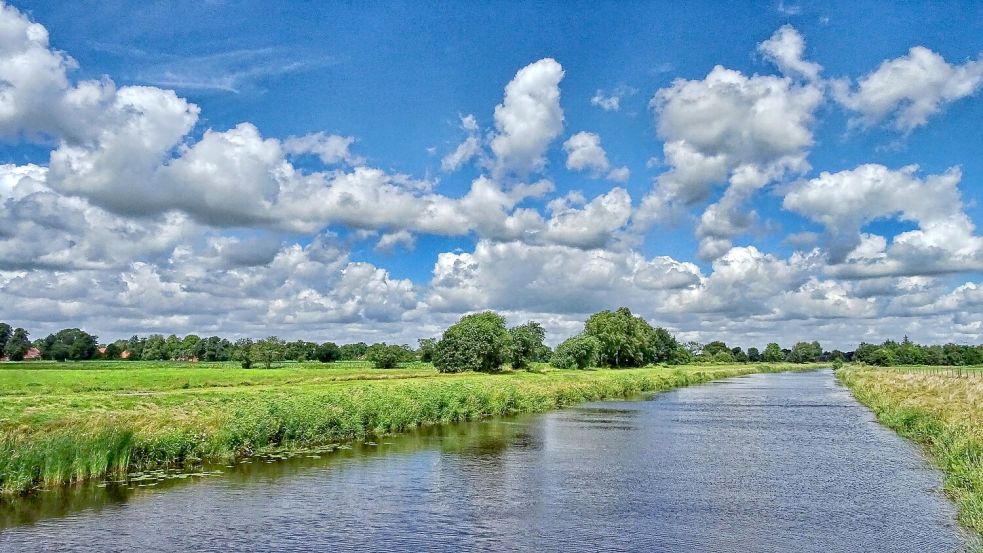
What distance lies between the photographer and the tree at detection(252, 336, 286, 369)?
136750 mm

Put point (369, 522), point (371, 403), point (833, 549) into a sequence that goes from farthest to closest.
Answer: point (371, 403) → point (369, 522) → point (833, 549)

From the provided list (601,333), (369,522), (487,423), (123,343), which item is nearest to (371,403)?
(487,423)

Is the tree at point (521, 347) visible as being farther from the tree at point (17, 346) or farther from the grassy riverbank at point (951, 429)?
the tree at point (17, 346)

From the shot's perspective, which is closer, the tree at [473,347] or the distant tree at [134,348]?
the tree at [473,347]

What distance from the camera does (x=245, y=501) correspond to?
20.8 m

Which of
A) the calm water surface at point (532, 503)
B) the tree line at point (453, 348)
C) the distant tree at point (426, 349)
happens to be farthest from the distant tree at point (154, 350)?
the calm water surface at point (532, 503)

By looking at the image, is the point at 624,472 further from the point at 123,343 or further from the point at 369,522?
the point at 123,343

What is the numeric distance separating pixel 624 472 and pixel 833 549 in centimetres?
1069

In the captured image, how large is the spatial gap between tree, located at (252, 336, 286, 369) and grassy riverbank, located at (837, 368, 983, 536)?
336 feet

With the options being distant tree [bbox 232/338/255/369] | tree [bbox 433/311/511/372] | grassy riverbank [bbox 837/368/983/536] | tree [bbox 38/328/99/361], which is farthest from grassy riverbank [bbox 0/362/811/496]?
Answer: tree [bbox 38/328/99/361]

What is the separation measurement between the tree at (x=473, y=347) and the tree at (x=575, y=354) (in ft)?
81.4

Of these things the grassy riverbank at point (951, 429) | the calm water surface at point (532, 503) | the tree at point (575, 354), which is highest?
the tree at point (575, 354)

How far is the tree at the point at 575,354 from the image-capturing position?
414ft

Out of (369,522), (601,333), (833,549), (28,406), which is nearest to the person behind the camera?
(833,549)
